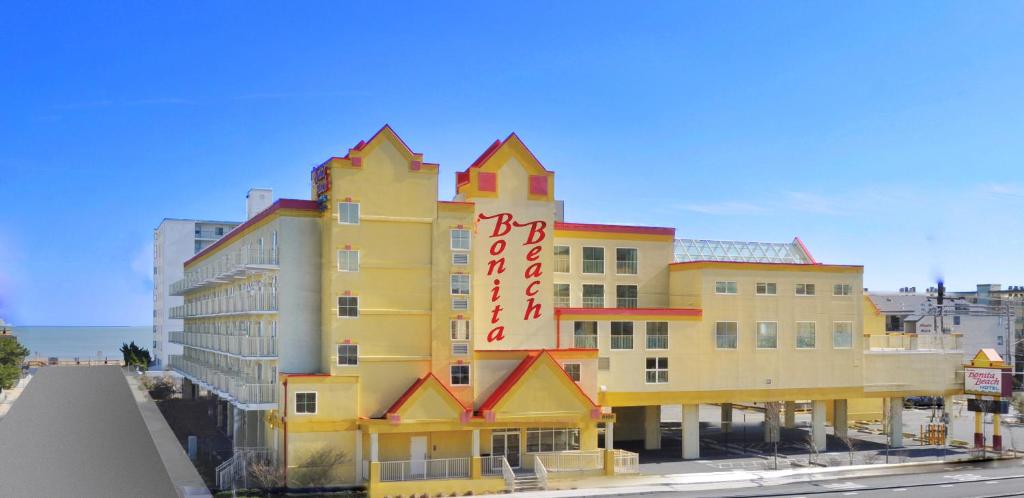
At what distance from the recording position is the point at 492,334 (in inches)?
2014

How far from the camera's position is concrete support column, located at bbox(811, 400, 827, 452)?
189ft

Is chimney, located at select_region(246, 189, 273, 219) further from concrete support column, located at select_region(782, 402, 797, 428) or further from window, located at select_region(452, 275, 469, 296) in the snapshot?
concrete support column, located at select_region(782, 402, 797, 428)

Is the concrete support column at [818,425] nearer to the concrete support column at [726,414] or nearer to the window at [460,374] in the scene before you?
the concrete support column at [726,414]

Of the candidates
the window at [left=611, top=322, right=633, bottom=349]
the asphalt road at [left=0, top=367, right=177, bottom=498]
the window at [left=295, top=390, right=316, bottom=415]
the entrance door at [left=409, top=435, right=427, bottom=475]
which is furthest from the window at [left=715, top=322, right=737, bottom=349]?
the asphalt road at [left=0, top=367, right=177, bottom=498]

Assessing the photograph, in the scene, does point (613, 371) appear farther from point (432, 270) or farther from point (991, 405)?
point (991, 405)

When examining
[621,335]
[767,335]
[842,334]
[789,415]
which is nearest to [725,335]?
[767,335]

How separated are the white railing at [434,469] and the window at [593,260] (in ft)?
53.7

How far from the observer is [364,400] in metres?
45.5

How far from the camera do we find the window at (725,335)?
5566 cm

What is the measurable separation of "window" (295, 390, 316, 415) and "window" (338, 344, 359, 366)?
7.27ft

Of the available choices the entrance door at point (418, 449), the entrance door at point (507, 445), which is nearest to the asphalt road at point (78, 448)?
the entrance door at point (418, 449)

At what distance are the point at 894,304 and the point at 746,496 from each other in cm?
7607

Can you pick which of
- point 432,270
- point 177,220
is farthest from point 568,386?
point 177,220

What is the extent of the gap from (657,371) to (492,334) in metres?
10.3
